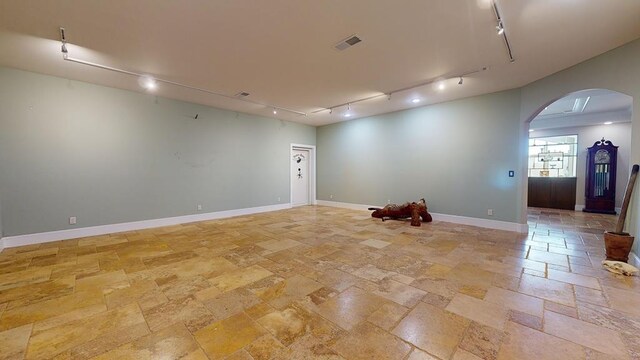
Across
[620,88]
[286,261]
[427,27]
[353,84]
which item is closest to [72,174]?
[286,261]

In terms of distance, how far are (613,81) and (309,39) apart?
13.6ft

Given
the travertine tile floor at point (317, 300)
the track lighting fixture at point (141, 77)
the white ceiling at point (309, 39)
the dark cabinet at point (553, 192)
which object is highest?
the white ceiling at point (309, 39)

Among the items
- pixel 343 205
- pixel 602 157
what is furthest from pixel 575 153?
pixel 343 205

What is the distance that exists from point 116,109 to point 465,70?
21.5ft

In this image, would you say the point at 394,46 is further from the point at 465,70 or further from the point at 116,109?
the point at 116,109

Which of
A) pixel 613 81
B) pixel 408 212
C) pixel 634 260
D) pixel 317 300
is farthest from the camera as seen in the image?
pixel 408 212

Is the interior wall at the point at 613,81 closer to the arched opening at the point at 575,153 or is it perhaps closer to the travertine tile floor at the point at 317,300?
the travertine tile floor at the point at 317,300

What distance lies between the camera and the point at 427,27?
2.85 meters

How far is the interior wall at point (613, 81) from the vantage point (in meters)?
3.07

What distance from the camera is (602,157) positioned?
686cm

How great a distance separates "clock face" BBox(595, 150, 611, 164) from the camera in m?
6.81

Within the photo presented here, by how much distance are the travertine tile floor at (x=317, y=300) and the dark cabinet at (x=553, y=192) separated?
176 inches

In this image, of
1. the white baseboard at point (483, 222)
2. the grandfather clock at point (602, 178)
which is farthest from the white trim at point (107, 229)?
the grandfather clock at point (602, 178)

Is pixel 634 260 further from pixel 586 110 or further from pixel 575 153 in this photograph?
pixel 575 153
